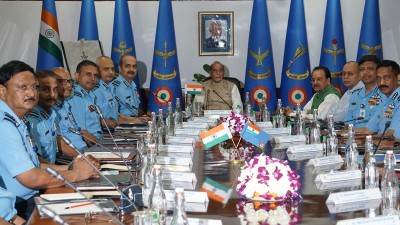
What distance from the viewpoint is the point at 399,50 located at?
7469mm

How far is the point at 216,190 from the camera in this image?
265cm

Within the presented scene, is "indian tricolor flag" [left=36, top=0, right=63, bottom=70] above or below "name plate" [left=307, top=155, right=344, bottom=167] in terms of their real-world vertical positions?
above

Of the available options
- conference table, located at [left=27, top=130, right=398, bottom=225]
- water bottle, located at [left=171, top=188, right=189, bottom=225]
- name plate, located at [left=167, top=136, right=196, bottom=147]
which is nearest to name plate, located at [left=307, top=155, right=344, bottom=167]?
conference table, located at [left=27, top=130, right=398, bottom=225]

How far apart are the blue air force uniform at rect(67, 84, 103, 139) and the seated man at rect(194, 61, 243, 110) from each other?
1818mm

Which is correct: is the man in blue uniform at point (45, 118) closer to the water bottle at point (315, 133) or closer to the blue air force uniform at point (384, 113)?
the water bottle at point (315, 133)

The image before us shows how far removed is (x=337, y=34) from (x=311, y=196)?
208 inches

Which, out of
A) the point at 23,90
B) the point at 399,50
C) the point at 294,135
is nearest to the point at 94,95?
the point at 294,135

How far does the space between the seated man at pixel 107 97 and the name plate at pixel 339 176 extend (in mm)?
2881

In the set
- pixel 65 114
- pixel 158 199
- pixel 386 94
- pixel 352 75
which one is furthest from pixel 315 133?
pixel 158 199

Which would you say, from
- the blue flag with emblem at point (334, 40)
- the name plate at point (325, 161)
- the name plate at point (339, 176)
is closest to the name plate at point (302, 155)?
the name plate at point (325, 161)

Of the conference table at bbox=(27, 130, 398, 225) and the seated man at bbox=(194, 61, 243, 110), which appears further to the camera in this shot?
the seated man at bbox=(194, 61, 243, 110)

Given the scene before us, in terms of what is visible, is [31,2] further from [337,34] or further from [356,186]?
[356,186]

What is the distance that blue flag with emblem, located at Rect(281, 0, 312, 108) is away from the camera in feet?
24.7

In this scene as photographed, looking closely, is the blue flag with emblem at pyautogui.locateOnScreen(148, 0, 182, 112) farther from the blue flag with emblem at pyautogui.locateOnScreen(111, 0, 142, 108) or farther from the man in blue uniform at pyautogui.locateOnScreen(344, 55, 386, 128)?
the man in blue uniform at pyautogui.locateOnScreen(344, 55, 386, 128)
